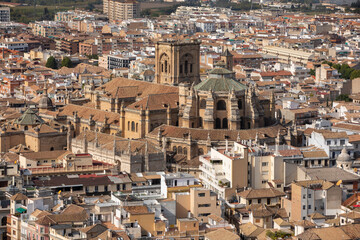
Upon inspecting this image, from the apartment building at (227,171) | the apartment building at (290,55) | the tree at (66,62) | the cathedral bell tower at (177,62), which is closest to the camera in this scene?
the apartment building at (227,171)

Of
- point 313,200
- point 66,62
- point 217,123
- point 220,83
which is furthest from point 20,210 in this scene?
point 66,62

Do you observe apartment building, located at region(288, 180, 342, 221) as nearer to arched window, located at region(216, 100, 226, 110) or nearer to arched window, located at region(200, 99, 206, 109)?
arched window, located at region(216, 100, 226, 110)

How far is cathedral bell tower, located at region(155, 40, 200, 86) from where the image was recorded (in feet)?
371

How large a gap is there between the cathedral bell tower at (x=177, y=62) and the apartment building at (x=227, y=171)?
79.8ft

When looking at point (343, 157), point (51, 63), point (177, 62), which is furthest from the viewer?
point (51, 63)

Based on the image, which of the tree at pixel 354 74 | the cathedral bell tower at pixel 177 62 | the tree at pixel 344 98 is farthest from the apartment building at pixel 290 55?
the cathedral bell tower at pixel 177 62

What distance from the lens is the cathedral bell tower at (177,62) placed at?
113062 millimetres

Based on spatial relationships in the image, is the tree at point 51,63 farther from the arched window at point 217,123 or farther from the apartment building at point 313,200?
the apartment building at point 313,200

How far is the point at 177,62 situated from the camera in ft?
371

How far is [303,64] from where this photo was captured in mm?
180625

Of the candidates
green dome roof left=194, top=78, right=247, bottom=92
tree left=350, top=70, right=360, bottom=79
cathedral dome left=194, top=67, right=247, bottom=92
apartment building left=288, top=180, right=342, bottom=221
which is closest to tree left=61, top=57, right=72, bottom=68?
tree left=350, top=70, right=360, bottom=79

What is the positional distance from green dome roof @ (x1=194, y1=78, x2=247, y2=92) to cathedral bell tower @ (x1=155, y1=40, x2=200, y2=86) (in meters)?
10.7

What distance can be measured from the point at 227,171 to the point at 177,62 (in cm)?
2799

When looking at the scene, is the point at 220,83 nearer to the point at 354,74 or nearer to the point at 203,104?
the point at 203,104
